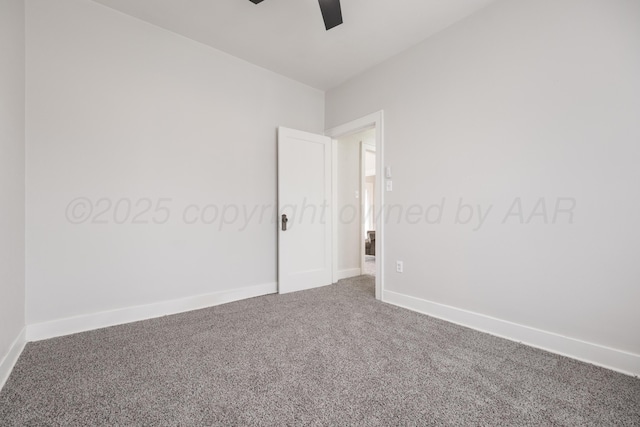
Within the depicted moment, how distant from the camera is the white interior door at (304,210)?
331 centimetres

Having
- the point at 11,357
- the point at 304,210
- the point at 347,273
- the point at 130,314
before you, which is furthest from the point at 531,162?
the point at 11,357

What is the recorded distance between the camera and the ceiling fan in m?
1.86

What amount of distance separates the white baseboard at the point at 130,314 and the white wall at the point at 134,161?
60mm

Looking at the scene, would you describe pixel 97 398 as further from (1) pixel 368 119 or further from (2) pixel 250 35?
(1) pixel 368 119

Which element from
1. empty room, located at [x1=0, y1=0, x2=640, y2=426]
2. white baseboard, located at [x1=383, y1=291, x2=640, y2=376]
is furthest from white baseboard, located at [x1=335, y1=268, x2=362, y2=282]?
white baseboard, located at [x1=383, y1=291, x2=640, y2=376]

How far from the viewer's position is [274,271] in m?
3.38

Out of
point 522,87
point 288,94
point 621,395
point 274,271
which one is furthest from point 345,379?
point 288,94

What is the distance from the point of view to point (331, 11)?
1.93 meters

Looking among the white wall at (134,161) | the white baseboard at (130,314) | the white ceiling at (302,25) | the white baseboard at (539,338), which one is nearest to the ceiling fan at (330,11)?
the white ceiling at (302,25)

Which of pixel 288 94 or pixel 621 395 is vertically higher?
pixel 288 94

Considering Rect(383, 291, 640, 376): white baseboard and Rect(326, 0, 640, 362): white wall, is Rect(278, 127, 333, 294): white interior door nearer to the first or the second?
Rect(326, 0, 640, 362): white wall

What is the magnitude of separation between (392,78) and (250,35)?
156 cm

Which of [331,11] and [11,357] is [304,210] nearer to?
[331,11]

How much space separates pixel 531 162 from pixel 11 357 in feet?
12.3
